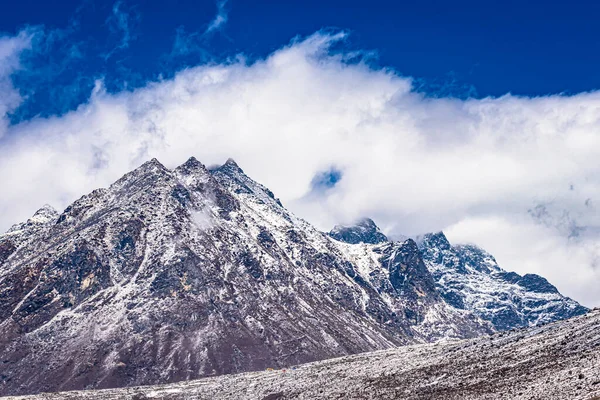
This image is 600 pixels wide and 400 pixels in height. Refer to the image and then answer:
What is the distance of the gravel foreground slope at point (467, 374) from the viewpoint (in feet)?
310

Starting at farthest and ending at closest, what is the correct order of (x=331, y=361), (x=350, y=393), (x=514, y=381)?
(x=331, y=361)
(x=350, y=393)
(x=514, y=381)

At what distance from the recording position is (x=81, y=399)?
192 metres

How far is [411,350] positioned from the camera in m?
177

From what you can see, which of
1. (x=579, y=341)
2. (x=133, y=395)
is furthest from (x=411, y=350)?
(x=133, y=395)

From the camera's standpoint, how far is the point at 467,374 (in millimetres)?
118312

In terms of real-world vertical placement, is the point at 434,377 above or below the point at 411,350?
below

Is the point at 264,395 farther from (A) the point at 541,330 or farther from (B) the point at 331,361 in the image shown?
(A) the point at 541,330

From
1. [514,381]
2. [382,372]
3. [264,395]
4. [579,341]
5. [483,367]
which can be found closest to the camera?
[514,381]

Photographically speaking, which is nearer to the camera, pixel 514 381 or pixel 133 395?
pixel 514 381

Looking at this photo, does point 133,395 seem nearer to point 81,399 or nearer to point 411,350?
point 81,399

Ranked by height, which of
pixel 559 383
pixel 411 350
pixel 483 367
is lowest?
pixel 559 383

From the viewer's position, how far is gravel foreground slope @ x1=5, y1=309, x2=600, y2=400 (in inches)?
3720

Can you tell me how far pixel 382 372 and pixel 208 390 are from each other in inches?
2326

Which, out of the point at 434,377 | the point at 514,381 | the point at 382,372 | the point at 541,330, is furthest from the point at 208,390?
the point at 514,381
